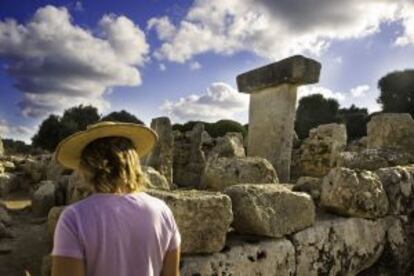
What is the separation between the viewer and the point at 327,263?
3381 millimetres

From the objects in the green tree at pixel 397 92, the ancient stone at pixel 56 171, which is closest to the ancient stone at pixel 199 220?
the ancient stone at pixel 56 171

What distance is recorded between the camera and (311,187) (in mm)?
3881

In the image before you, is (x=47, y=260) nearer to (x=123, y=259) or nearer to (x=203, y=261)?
(x=203, y=261)

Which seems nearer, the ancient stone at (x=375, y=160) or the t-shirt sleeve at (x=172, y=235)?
the t-shirt sleeve at (x=172, y=235)

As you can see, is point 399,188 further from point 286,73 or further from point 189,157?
point 189,157

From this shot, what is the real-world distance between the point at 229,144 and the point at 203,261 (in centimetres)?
649

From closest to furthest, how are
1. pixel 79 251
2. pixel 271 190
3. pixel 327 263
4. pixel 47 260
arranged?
pixel 79 251 < pixel 271 190 < pixel 327 263 < pixel 47 260

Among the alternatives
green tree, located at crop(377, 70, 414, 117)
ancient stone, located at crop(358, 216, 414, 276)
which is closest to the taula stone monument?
ancient stone, located at crop(358, 216, 414, 276)

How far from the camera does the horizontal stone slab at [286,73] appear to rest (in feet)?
20.8

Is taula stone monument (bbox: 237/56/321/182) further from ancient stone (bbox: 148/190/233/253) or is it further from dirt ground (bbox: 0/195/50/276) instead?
ancient stone (bbox: 148/190/233/253)

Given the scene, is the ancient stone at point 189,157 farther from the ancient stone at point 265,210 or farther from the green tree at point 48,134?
the green tree at point 48,134

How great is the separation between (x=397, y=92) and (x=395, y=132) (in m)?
31.8

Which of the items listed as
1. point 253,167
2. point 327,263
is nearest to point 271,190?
Result: point 327,263

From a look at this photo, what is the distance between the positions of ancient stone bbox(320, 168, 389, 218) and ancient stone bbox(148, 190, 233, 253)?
1188 millimetres
